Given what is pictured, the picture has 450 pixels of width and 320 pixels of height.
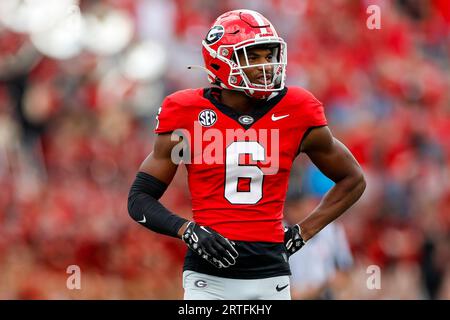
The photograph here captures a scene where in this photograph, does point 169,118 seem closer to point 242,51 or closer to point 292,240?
point 242,51

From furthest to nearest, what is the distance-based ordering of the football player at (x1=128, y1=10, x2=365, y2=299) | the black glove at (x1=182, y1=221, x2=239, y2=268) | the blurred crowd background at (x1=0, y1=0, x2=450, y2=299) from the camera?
the blurred crowd background at (x1=0, y1=0, x2=450, y2=299)
the football player at (x1=128, y1=10, x2=365, y2=299)
the black glove at (x1=182, y1=221, x2=239, y2=268)

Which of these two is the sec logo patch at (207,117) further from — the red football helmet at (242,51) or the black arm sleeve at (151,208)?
the black arm sleeve at (151,208)

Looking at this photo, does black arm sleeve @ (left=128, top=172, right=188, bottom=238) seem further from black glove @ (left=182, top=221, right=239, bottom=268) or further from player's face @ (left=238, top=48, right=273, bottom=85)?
player's face @ (left=238, top=48, right=273, bottom=85)

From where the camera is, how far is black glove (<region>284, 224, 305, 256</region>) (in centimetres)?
433

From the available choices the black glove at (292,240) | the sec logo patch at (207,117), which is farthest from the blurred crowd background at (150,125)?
the sec logo patch at (207,117)

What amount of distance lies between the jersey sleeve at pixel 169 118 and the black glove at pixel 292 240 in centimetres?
69

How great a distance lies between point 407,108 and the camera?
8.98m

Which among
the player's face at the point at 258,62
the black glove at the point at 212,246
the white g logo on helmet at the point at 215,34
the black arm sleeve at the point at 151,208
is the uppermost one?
the white g logo on helmet at the point at 215,34

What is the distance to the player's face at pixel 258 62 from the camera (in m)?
4.20

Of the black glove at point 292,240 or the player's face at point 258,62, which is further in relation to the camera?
the black glove at point 292,240

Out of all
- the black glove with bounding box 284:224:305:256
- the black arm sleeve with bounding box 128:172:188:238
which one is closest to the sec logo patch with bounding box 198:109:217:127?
the black arm sleeve with bounding box 128:172:188:238

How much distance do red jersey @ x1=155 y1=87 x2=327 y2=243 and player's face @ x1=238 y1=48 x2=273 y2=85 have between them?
0.40ft
